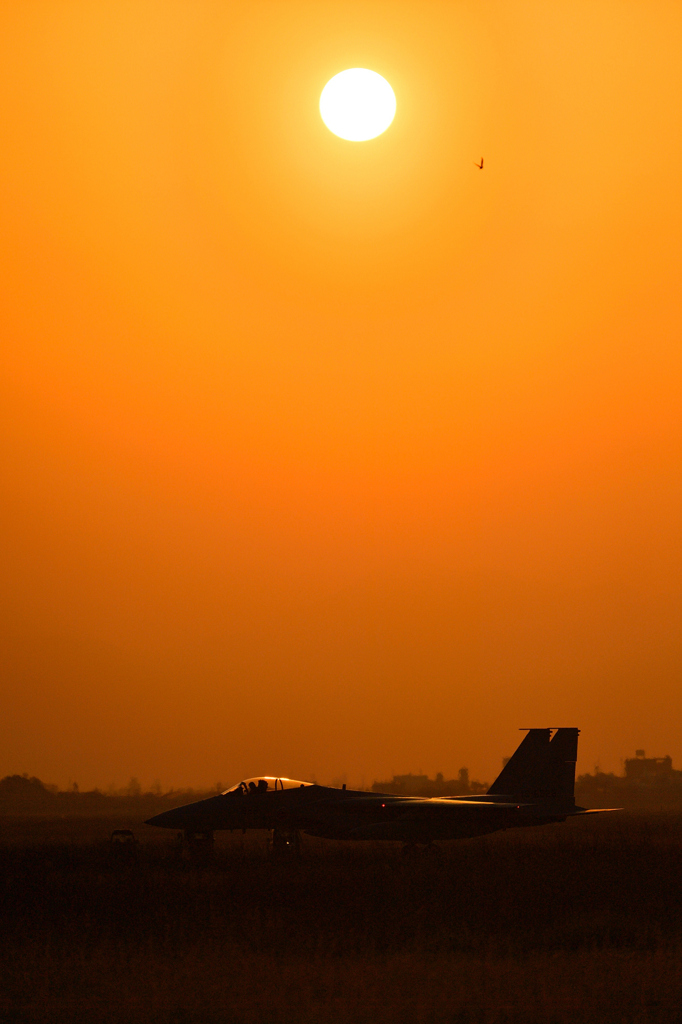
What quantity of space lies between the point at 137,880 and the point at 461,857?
→ 31.6 feet

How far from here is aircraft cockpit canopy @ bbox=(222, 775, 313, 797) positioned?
88.2 ft

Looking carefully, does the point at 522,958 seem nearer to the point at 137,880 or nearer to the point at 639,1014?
the point at 639,1014

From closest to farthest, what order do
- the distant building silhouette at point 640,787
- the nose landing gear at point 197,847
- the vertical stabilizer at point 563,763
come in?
the nose landing gear at point 197,847 < the vertical stabilizer at point 563,763 < the distant building silhouette at point 640,787

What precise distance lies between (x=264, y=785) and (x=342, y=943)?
13.3 metres

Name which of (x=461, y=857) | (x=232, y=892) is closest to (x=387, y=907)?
(x=232, y=892)

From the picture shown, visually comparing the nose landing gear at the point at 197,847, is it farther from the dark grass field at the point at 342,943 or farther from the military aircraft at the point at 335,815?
the dark grass field at the point at 342,943

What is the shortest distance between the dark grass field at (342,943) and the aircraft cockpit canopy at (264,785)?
11.9 ft

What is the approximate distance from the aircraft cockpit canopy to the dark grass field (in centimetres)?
364

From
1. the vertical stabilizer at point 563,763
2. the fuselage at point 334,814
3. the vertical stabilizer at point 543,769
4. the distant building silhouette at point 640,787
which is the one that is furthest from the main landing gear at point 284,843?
the distant building silhouette at point 640,787

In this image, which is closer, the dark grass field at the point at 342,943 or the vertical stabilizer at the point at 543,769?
the dark grass field at the point at 342,943

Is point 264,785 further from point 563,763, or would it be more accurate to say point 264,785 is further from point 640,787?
point 640,787

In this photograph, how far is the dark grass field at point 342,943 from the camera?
1051 cm

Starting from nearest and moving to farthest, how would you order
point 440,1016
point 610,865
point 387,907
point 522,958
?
1. point 440,1016
2. point 522,958
3. point 387,907
4. point 610,865

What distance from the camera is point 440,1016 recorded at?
398 inches
